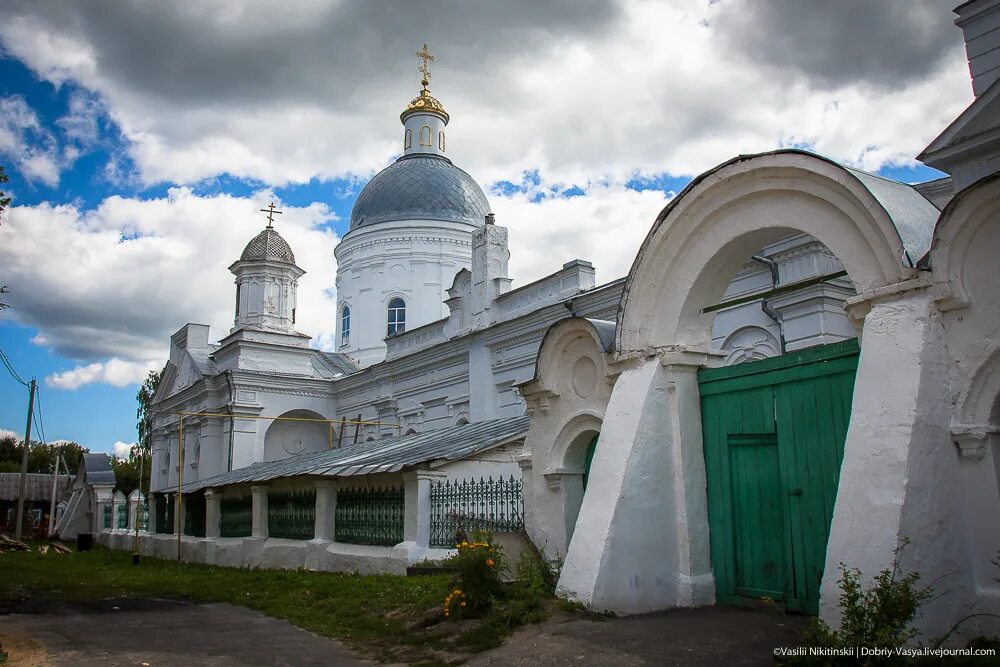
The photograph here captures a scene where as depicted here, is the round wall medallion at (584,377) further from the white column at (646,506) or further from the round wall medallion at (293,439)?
the round wall medallion at (293,439)

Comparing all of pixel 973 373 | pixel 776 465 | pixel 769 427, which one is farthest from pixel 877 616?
pixel 769 427

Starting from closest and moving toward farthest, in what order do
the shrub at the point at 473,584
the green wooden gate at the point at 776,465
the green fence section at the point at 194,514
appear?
the green wooden gate at the point at 776,465
the shrub at the point at 473,584
the green fence section at the point at 194,514

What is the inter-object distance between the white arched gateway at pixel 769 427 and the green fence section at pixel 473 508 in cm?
296

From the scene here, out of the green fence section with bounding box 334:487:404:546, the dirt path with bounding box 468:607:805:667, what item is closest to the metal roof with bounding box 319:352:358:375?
the green fence section with bounding box 334:487:404:546

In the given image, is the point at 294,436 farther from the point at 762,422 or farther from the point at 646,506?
the point at 762,422

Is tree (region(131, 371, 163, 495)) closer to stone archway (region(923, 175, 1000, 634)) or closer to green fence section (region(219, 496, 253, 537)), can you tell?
green fence section (region(219, 496, 253, 537))

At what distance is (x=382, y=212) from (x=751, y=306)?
2050cm

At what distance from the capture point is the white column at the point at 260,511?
608 inches

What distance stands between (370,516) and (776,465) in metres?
7.18

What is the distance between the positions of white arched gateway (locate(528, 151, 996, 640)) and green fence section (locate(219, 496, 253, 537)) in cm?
1108

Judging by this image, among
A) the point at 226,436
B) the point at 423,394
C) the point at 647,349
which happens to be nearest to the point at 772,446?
the point at 647,349

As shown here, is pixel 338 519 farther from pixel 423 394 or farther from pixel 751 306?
pixel 423 394

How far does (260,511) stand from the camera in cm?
1559

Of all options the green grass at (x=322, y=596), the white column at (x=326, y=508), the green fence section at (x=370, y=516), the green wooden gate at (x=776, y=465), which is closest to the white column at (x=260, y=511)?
the green grass at (x=322, y=596)
